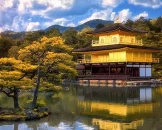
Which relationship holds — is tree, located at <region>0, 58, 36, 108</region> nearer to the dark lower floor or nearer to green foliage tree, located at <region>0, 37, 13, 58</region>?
the dark lower floor

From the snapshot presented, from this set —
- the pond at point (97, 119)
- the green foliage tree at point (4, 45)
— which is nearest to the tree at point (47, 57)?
the pond at point (97, 119)

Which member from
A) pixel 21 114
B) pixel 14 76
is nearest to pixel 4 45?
pixel 14 76

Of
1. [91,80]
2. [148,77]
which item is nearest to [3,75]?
[91,80]

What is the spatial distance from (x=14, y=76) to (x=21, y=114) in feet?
6.43

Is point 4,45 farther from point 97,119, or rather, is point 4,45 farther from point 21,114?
point 97,119

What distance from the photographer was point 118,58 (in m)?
46.0

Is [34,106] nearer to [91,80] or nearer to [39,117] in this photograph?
[39,117]

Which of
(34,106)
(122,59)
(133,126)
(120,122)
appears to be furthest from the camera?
(122,59)

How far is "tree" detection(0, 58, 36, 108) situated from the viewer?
15617mm

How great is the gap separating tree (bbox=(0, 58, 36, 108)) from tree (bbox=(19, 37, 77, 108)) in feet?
2.44

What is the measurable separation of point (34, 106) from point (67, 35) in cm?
5390

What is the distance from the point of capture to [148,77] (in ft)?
150

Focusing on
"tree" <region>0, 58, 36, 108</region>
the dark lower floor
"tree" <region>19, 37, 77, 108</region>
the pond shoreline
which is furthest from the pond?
the dark lower floor

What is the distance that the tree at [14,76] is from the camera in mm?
15617
